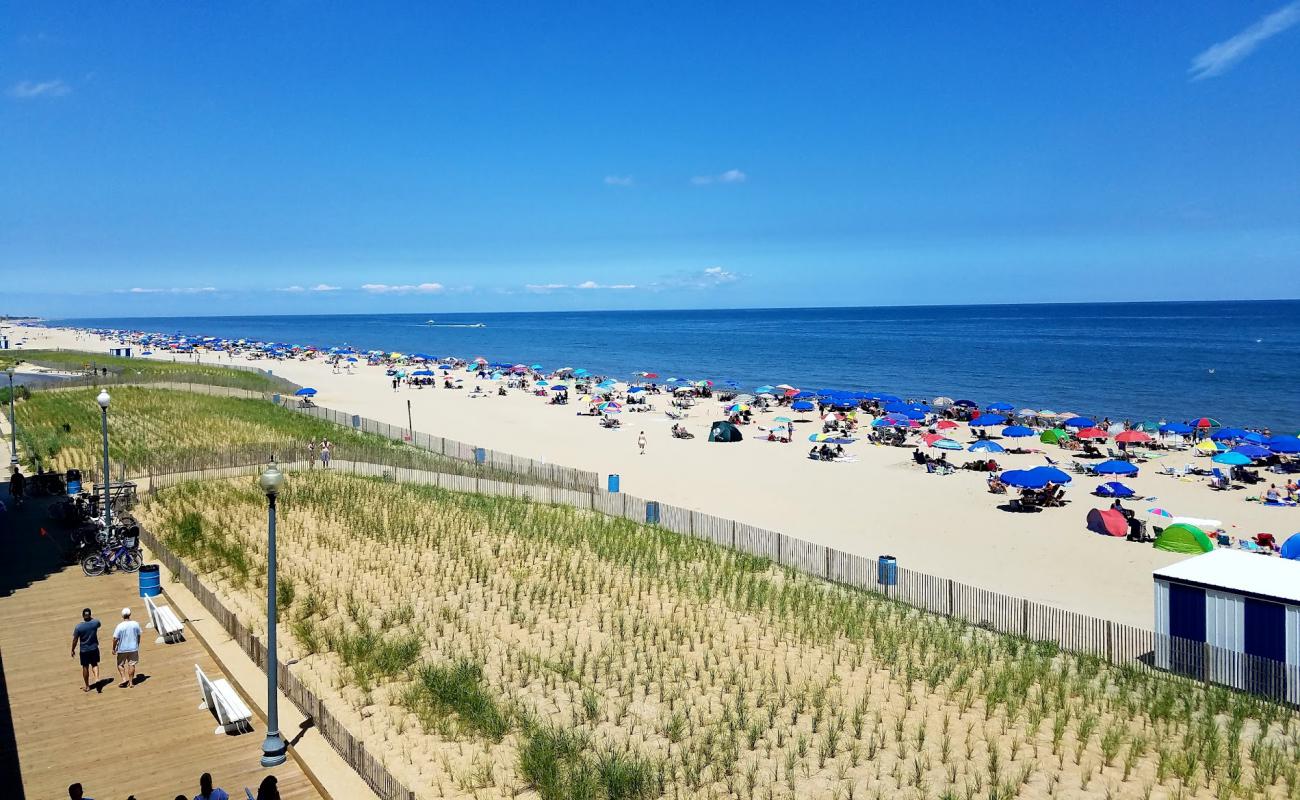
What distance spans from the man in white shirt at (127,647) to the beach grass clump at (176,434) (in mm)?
16547

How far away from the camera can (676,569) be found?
65.9 ft

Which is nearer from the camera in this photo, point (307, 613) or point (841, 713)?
point (841, 713)

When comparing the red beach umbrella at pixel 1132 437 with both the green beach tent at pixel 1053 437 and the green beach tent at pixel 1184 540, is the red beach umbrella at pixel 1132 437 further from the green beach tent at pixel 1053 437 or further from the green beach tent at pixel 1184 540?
the green beach tent at pixel 1184 540

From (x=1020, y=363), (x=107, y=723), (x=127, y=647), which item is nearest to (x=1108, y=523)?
(x=127, y=647)

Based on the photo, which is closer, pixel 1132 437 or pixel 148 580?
pixel 148 580

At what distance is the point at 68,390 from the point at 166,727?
1792 inches

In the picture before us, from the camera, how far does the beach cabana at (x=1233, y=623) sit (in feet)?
45.5

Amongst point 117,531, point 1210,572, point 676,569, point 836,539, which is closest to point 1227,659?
point 1210,572

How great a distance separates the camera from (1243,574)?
15.1 metres

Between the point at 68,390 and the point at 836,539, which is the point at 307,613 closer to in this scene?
the point at 836,539

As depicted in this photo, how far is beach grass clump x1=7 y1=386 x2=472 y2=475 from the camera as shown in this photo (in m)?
29.8

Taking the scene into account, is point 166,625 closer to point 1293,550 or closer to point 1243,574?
point 1243,574

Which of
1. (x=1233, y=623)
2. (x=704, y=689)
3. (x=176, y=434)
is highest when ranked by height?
(x=176, y=434)

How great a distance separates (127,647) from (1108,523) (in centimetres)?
2440
